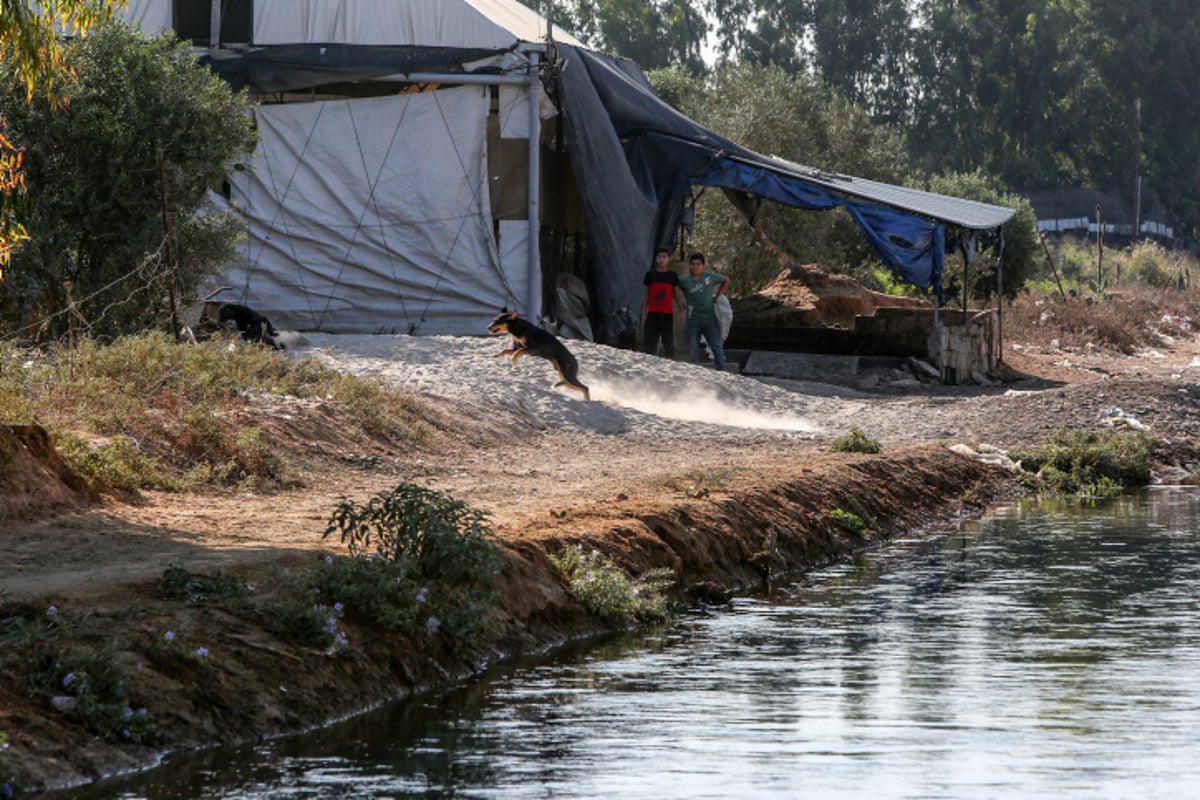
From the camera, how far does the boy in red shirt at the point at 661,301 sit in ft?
69.6

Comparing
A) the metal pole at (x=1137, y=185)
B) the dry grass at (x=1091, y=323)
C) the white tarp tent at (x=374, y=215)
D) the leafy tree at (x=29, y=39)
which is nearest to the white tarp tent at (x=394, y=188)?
the white tarp tent at (x=374, y=215)

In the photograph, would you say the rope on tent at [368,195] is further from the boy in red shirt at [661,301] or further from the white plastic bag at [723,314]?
the white plastic bag at [723,314]

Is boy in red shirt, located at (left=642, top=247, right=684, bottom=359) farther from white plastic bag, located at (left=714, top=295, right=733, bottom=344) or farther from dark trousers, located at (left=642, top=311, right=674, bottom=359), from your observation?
white plastic bag, located at (left=714, top=295, right=733, bottom=344)

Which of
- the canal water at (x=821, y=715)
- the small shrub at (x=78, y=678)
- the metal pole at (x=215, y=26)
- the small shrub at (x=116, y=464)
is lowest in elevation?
the canal water at (x=821, y=715)

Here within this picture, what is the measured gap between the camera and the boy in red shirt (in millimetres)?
21219

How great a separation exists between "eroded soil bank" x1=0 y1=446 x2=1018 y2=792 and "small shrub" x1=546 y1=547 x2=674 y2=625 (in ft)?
0.34

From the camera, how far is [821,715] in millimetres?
7367

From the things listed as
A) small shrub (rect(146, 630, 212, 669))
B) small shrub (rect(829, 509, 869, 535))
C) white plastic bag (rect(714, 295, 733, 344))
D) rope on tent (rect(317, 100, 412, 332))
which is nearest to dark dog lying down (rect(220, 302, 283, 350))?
rope on tent (rect(317, 100, 412, 332))

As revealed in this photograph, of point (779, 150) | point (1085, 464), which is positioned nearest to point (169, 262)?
point (1085, 464)

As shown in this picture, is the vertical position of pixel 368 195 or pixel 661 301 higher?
pixel 368 195

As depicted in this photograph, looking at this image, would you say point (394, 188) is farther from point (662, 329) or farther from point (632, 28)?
point (632, 28)

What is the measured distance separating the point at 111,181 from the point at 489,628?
33.7ft

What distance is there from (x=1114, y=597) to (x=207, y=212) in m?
11.6

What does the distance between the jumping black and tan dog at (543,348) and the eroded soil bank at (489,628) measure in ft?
11.5
